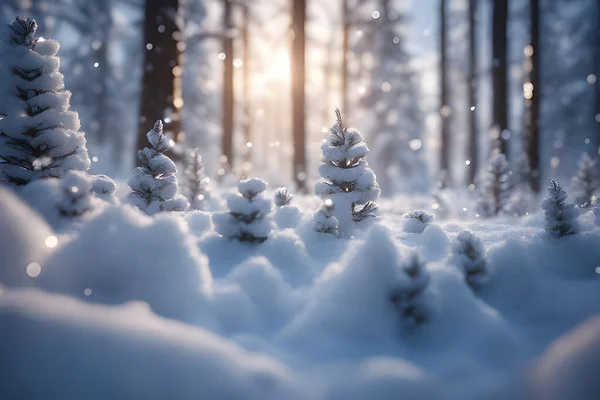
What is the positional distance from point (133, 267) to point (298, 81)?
9.33 meters

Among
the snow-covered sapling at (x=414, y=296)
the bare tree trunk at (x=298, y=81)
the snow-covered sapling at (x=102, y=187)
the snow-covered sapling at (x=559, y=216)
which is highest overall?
the bare tree trunk at (x=298, y=81)

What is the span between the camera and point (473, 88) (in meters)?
15.8

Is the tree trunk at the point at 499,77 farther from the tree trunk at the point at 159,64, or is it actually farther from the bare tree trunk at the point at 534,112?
the tree trunk at the point at 159,64

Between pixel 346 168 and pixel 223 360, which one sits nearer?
pixel 223 360

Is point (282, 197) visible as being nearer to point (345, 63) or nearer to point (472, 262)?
point (472, 262)

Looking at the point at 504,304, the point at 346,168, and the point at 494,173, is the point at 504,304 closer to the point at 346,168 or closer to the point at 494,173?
the point at 346,168

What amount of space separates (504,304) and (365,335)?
3.17 feet

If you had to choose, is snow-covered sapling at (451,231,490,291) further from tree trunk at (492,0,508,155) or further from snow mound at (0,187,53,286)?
tree trunk at (492,0,508,155)

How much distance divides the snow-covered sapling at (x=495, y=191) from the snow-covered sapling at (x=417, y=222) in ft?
13.7

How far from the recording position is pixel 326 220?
125 inches

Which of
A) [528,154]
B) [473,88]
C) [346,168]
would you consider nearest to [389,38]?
[473,88]

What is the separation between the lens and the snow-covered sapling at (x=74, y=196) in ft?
8.22

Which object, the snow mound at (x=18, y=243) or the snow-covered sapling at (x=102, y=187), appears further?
the snow-covered sapling at (x=102, y=187)

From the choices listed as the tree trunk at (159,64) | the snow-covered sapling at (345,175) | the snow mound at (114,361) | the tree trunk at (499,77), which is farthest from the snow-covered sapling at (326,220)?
the tree trunk at (499,77)
